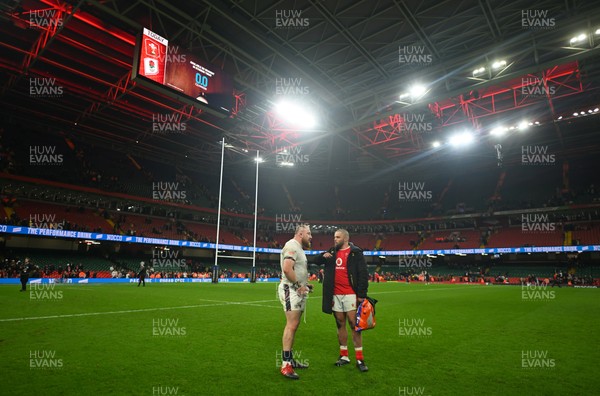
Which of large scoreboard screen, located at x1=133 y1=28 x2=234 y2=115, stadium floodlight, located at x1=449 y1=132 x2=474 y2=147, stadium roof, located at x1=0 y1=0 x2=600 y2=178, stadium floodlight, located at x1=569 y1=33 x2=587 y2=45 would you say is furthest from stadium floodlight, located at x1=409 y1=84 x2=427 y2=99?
large scoreboard screen, located at x1=133 y1=28 x2=234 y2=115

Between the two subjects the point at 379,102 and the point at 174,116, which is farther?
the point at 174,116

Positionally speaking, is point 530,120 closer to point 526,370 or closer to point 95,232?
point 526,370

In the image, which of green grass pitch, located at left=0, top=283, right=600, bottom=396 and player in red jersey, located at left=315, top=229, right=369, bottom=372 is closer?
green grass pitch, located at left=0, top=283, right=600, bottom=396

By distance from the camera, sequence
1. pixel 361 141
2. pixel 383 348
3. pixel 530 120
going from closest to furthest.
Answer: pixel 383 348 → pixel 530 120 → pixel 361 141

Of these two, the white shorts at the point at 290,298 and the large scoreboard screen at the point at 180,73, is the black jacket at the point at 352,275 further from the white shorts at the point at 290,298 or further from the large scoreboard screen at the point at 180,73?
the large scoreboard screen at the point at 180,73

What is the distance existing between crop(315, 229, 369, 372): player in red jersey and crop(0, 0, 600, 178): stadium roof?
13.6m

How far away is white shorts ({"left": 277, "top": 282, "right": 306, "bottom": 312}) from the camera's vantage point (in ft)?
14.9

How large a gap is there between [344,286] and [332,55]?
1648cm

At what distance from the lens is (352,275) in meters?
4.90

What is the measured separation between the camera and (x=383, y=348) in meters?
5.95

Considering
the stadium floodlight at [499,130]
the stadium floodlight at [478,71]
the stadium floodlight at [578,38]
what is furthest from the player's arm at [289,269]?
the stadium floodlight at [499,130]

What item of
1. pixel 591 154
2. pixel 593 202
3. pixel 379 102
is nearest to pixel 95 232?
pixel 379 102

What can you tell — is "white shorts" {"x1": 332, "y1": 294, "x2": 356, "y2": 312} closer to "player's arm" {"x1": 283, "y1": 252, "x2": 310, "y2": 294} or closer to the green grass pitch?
"player's arm" {"x1": 283, "y1": 252, "x2": 310, "y2": 294}

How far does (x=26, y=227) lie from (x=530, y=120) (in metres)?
40.6
